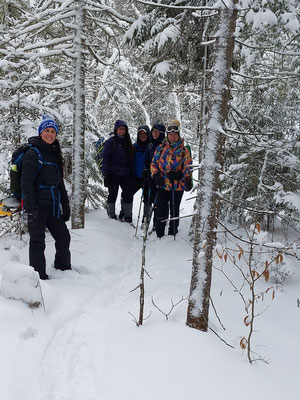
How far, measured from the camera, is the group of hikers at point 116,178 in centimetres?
526

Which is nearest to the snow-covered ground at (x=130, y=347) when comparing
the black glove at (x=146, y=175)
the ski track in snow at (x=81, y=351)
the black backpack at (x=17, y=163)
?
the ski track in snow at (x=81, y=351)

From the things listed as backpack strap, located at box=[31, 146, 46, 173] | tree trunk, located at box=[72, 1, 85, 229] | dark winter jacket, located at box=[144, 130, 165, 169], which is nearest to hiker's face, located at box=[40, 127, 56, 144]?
backpack strap, located at box=[31, 146, 46, 173]

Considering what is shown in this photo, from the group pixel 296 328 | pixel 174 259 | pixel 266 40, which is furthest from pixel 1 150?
pixel 296 328

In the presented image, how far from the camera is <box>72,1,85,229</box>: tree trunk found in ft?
22.9

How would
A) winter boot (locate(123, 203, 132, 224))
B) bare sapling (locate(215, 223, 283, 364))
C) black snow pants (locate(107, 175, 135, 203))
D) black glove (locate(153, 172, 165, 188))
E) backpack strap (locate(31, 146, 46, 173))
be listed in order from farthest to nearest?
winter boot (locate(123, 203, 132, 224)) < black snow pants (locate(107, 175, 135, 203)) < black glove (locate(153, 172, 165, 188)) < backpack strap (locate(31, 146, 46, 173)) < bare sapling (locate(215, 223, 283, 364))

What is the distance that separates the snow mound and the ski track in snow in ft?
1.76

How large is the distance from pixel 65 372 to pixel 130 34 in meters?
5.87

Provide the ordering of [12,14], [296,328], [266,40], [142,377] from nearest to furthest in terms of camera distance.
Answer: [142,377] → [296,328] → [266,40] → [12,14]

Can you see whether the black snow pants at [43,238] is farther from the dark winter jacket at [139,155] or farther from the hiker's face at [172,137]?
the dark winter jacket at [139,155]

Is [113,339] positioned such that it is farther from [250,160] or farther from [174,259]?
[250,160]

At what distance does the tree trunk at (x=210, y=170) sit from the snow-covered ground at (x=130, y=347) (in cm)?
34

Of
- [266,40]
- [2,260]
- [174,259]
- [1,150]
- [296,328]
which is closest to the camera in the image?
[296,328]

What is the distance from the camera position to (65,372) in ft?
10.8

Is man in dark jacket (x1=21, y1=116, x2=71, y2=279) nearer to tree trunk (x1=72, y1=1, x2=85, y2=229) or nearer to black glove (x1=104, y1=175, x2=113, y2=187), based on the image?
tree trunk (x1=72, y1=1, x2=85, y2=229)
